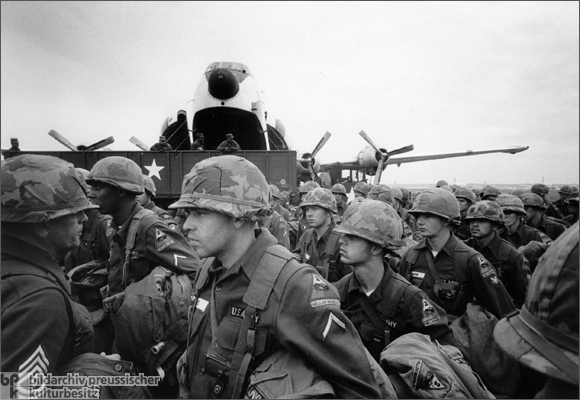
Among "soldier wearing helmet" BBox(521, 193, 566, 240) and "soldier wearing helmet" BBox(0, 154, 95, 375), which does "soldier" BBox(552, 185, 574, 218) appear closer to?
"soldier wearing helmet" BBox(521, 193, 566, 240)

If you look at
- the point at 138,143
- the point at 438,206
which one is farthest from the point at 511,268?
the point at 138,143

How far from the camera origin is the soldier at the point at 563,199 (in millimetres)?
11039

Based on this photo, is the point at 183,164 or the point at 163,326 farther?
the point at 183,164

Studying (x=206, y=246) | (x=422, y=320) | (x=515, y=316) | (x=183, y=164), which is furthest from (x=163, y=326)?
(x=183, y=164)

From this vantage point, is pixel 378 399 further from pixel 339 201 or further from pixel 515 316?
pixel 339 201

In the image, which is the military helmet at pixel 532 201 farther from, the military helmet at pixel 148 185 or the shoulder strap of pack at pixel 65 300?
the shoulder strap of pack at pixel 65 300

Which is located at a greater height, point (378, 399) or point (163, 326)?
point (378, 399)

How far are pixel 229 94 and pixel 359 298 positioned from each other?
10429mm

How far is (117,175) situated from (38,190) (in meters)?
1.68

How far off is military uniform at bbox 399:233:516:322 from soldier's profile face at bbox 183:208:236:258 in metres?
2.75

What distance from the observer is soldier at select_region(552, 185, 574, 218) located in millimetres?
11039

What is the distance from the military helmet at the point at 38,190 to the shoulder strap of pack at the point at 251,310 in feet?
4.18

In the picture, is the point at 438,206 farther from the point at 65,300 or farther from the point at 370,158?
the point at 370,158

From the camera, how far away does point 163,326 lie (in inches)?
118
